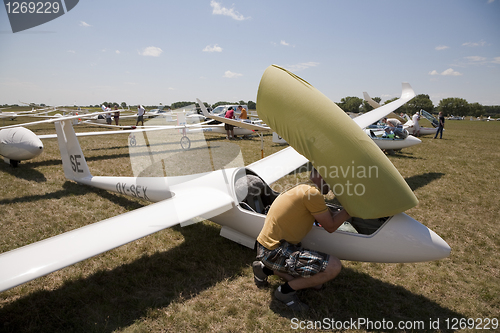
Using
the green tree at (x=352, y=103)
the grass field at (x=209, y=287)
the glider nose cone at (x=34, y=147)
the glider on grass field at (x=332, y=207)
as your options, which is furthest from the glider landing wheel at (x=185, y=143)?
the green tree at (x=352, y=103)

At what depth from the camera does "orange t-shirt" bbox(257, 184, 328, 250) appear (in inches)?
102

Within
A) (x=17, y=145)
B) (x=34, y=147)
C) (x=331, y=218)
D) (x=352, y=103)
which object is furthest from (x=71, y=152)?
(x=352, y=103)

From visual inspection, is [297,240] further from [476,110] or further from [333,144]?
[476,110]

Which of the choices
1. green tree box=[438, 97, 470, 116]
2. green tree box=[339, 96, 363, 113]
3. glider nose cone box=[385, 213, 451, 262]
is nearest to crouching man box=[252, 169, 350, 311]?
glider nose cone box=[385, 213, 451, 262]

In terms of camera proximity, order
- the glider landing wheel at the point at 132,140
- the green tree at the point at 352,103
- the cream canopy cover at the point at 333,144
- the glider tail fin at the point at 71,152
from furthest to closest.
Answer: the green tree at the point at 352,103, the glider landing wheel at the point at 132,140, the glider tail fin at the point at 71,152, the cream canopy cover at the point at 333,144

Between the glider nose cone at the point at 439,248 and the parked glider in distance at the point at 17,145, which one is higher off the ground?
the parked glider in distance at the point at 17,145

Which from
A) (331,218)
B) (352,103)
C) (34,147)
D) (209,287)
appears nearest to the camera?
(331,218)

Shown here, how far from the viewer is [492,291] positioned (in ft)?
10.2

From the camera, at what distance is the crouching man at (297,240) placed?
2615 mm

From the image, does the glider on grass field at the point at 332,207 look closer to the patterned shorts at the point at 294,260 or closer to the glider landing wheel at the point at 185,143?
the patterned shorts at the point at 294,260

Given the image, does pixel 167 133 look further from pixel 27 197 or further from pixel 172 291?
pixel 172 291

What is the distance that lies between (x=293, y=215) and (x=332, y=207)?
103 cm

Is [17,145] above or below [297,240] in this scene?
above

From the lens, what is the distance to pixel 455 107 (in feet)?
365
